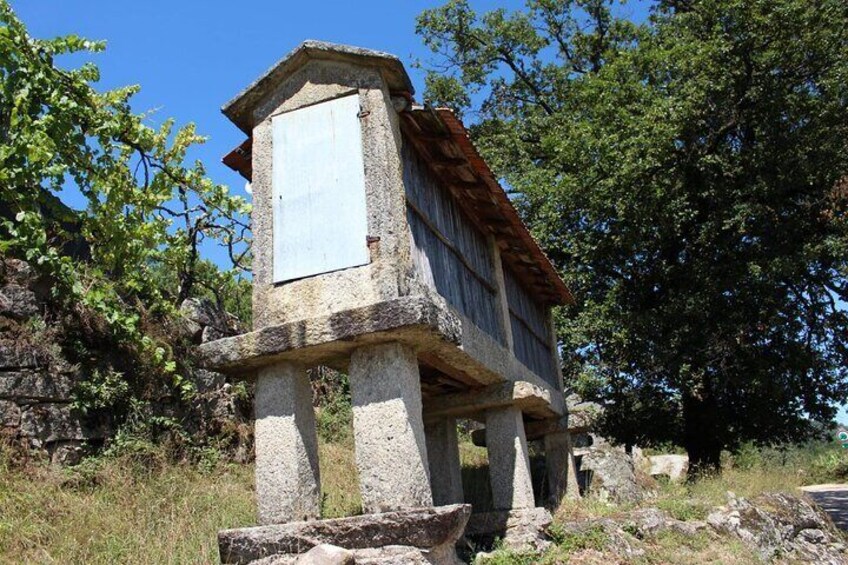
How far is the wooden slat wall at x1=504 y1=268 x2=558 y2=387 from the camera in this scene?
8781mm

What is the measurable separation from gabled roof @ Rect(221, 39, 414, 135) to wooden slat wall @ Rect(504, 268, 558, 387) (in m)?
3.69

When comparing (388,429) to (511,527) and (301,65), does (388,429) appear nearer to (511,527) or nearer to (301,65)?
(511,527)

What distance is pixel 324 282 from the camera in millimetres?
5207

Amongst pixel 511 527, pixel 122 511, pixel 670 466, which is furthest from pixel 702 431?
pixel 122 511

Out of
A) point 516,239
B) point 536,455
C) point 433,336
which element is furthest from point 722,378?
point 433,336

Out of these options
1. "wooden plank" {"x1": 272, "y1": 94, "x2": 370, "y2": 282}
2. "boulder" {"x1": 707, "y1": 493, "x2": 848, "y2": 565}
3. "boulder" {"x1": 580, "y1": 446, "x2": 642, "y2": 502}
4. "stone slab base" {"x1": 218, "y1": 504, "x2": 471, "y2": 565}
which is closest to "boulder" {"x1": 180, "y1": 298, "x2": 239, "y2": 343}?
"wooden plank" {"x1": 272, "y1": 94, "x2": 370, "y2": 282}

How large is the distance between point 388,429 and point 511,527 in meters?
2.42

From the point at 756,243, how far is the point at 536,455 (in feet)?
16.4

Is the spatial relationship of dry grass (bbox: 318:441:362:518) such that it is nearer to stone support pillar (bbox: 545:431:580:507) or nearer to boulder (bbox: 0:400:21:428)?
stone support pillar (bbox: 545:431:580:507)

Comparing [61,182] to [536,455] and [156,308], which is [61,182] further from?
[536,455]

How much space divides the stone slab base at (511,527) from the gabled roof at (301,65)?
12.6 ft

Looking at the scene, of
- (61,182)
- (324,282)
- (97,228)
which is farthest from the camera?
(97,228)

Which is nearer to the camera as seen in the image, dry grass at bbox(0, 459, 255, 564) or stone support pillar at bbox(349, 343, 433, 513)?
stone support pillar at bbox(349, 343, 433, 513)

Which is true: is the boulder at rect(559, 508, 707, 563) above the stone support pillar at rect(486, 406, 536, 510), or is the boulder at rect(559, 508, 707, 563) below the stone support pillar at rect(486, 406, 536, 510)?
below
